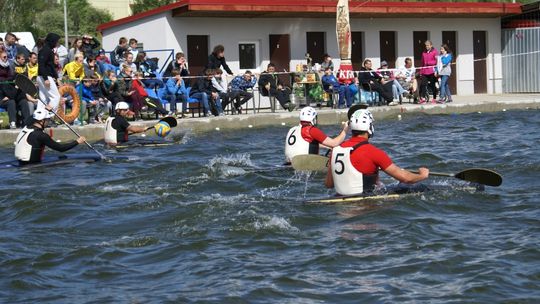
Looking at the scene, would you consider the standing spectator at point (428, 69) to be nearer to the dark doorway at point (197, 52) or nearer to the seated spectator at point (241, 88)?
the seated spectator at point (241, 88)

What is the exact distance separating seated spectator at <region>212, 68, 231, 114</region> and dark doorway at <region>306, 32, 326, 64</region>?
6.32 meters

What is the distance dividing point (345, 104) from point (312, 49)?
4829 mm

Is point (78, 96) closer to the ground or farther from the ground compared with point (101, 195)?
farther from the ground

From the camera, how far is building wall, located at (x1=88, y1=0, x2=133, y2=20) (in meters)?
61.5

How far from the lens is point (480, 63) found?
34344mm

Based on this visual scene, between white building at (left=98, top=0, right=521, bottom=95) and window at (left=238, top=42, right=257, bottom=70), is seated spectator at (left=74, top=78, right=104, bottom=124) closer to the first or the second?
white building at (left=98, top=0, right=521, bottom=95)

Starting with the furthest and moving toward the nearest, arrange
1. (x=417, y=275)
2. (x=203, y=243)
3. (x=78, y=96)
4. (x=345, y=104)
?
1. (x=345, y=104)
2. (x=78, y=96)
3. (x=203, y=243)
4. (x=417, y=275)

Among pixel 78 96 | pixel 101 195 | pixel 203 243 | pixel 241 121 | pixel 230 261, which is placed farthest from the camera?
pixel 241 121

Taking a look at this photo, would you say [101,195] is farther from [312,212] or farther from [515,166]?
[515,166]

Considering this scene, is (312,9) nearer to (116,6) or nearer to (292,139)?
(292,139)

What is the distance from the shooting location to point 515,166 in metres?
15.5

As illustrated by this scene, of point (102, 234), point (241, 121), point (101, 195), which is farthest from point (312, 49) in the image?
point (102, 234)

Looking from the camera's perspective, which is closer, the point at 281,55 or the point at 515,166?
the point at 515,166

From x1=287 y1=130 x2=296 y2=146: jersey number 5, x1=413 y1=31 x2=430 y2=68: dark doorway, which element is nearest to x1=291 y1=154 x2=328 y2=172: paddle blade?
x1=287 y1=130 x2=296 y2=146: jersey number 5
